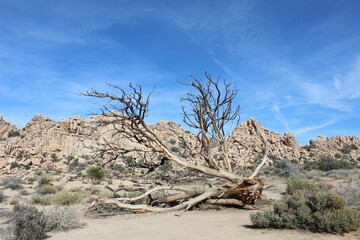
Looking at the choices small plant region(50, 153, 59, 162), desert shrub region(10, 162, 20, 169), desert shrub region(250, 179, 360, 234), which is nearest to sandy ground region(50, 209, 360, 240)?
desert shrub region(250, 179, 360, 234)

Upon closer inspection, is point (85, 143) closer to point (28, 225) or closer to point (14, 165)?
point (14, 165)

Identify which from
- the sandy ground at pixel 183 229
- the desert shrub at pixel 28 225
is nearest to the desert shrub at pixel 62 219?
the sandy ground at pixel 183 229

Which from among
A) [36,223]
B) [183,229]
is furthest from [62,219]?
[183,229]

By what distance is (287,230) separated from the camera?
7348 millimetres

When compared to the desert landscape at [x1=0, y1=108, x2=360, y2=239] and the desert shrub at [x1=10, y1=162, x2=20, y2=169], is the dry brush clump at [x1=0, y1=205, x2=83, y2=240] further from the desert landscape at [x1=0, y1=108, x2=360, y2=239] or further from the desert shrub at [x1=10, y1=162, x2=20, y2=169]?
the desert shrub at [x1=10, y1=162, x2=20, y2=169]

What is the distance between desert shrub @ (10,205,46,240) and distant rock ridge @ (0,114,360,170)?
3460 cm

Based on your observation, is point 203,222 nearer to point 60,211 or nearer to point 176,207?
point 176,207

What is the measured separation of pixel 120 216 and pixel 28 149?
128 ft

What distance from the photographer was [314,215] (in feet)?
23.8

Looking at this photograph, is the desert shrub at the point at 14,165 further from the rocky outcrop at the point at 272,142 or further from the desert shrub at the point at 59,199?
the desert shrub at the point at 59,199

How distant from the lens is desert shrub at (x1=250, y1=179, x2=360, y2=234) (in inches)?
272

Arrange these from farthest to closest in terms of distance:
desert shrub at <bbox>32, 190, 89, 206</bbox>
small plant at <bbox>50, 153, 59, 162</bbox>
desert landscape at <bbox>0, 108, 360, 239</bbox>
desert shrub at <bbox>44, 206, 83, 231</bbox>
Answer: small plant at <bbox>50, 153, 59, 162</bbox>, desert shrub at <bbox>32, 190, 89, 206</bbox>, desert shrub at <bbox>44, 206, 83, 231</bbox>, desert landscape at <bbox>0, 108, 360, 239</bbox>

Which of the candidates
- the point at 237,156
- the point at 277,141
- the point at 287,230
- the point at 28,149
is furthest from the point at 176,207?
the point at 277,141

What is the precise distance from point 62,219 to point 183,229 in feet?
10.7
